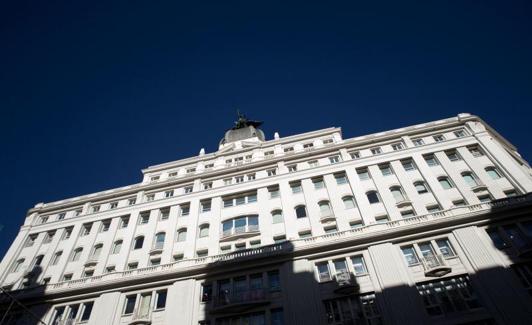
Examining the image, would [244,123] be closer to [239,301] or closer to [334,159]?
[334,159]

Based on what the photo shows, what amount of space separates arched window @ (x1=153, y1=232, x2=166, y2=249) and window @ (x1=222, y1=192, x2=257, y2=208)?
303 inches

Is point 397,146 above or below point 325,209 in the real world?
above

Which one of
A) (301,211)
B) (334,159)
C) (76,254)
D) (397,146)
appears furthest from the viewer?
(334,159)

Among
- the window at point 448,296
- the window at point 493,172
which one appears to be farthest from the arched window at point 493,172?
the window at point 448,296

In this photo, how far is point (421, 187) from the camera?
32625mm

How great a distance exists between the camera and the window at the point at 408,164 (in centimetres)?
3529

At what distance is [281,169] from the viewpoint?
39375 millimetres

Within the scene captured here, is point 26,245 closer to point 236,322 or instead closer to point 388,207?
point 236,322

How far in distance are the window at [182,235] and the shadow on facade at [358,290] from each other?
6247 mm

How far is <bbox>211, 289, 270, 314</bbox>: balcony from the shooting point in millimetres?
24969

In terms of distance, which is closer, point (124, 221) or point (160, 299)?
point (160, 299)

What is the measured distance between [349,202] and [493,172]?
1519 centimetres

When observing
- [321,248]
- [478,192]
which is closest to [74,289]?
[321,248]

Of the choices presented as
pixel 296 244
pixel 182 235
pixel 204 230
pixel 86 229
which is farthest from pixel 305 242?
pixel 86 229
